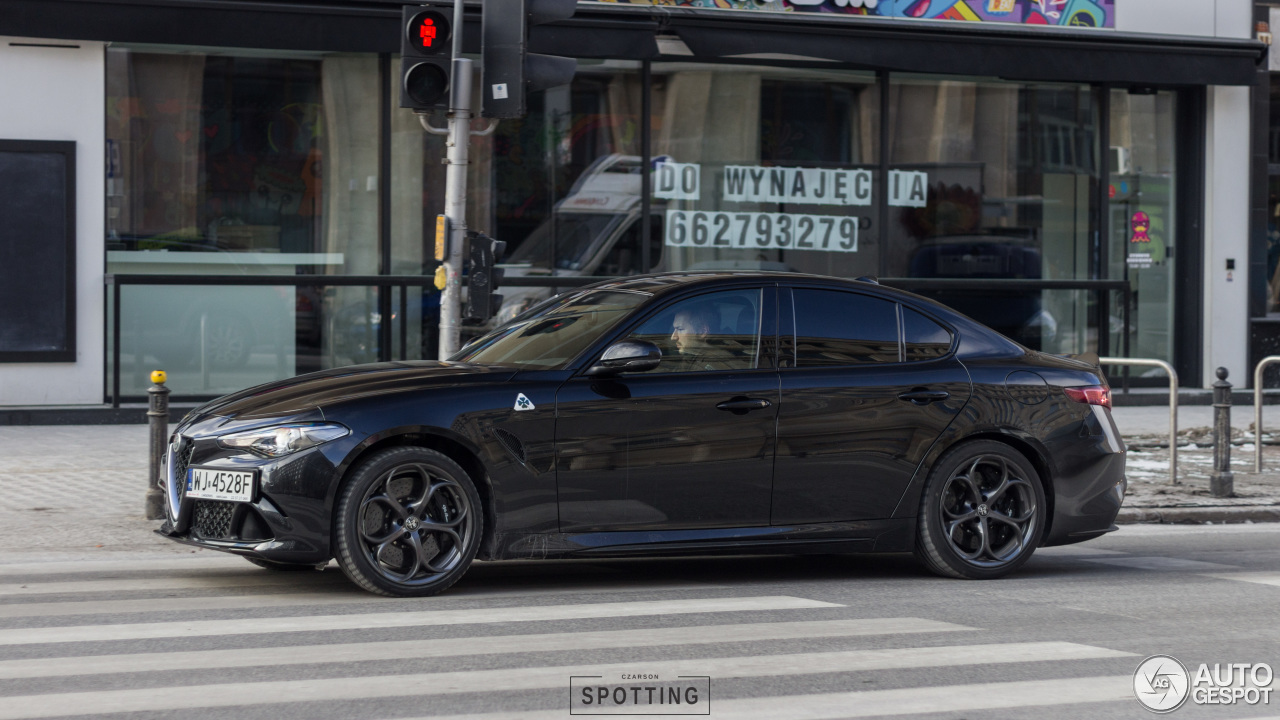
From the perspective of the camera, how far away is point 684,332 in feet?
23.9

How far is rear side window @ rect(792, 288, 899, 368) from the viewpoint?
24.5ft

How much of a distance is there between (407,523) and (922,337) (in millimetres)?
2909

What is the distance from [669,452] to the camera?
6977 mm

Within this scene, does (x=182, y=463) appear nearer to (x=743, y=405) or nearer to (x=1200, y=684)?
(x=743, y=405)

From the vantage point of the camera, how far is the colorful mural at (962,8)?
17.2 metres

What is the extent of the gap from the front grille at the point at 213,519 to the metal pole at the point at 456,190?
130 inches

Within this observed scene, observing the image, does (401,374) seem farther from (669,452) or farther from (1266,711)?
(1266,711)

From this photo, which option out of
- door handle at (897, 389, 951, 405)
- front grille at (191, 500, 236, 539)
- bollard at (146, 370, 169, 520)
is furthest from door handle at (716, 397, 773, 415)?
bollard at (146, 370, 169, 520)

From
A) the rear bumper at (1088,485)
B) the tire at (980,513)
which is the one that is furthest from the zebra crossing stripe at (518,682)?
the rear bumper at (1088,485)

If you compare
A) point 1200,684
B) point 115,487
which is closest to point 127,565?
point 115,487

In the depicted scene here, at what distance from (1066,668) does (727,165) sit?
505 inches

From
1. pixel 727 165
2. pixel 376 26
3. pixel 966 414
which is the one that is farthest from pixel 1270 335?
pixel 966 414

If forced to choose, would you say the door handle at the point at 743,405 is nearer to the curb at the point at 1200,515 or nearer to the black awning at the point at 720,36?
the curb at the point at 1200,515

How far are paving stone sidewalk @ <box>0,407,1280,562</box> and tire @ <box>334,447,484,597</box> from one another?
95.1 inches
